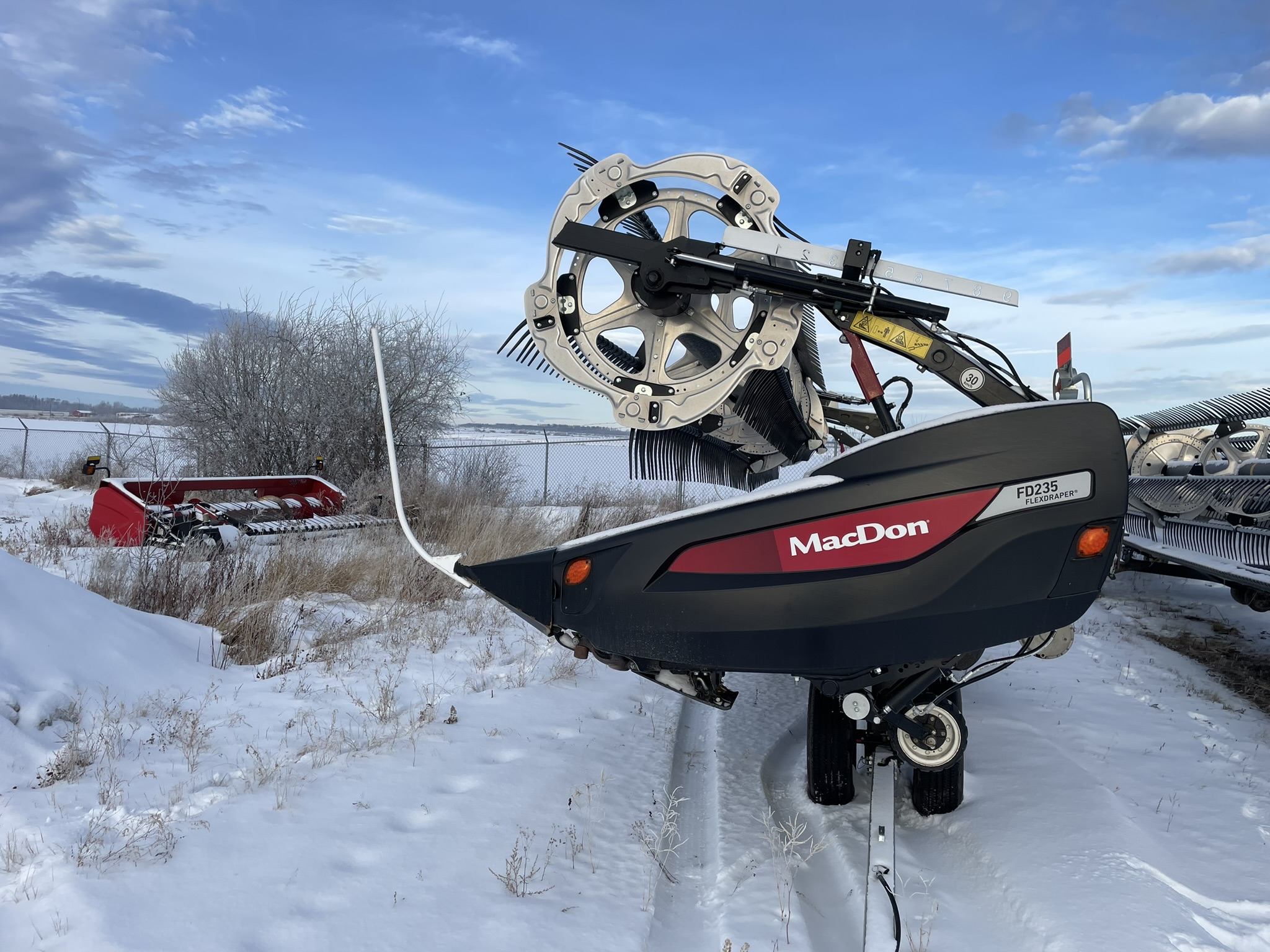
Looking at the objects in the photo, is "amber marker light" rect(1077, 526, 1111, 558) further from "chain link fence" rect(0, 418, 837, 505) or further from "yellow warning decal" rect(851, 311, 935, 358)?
"chain link fence" rect(0, 418, 837, 505)

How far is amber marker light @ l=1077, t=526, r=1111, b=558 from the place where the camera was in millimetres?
2479

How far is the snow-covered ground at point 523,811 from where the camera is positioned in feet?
8.34

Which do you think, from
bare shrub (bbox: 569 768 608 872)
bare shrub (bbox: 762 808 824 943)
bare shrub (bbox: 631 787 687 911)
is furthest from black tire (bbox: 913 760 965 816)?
bare shrub (bbox: 569 768 608 872)

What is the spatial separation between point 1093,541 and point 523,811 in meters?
2.27

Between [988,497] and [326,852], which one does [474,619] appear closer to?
[326,852]

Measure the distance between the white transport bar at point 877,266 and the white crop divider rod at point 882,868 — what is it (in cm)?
179

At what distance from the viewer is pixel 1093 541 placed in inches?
97.8

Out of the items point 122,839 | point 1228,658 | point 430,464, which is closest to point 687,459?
point 122,839

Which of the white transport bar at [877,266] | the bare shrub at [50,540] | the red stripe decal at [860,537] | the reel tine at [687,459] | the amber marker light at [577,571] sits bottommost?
the bare shrub at [50,540]

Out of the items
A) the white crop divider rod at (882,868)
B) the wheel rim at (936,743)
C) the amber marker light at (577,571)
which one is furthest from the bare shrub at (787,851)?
the amber marker light at (577,571)

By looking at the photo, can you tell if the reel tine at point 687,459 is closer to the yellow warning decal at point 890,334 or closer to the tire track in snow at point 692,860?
the yellow warning decal at point 890,334

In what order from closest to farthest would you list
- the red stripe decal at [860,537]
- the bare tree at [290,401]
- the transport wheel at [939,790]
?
1. the red stripe decal at [860,537]
2. the transport wheel at [939,790]
3. the bare tree at [290,401]

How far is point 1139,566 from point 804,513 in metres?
8.45

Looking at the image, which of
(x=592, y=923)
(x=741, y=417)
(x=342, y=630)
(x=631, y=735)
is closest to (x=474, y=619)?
(x=342, y=630)
